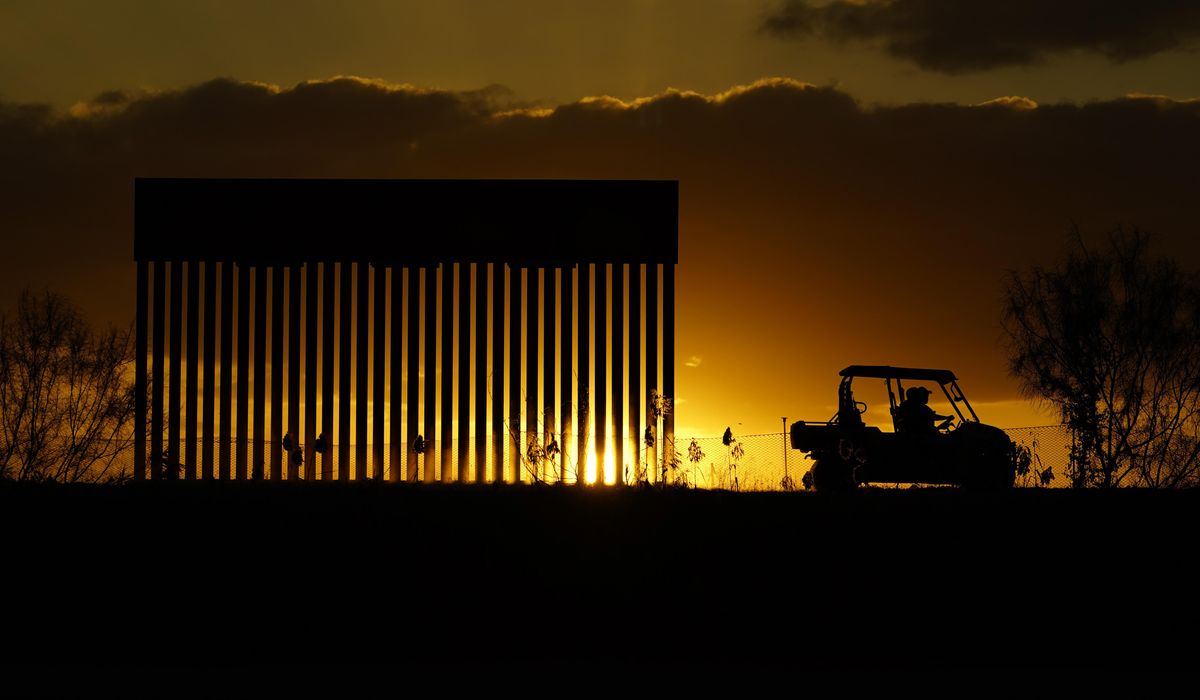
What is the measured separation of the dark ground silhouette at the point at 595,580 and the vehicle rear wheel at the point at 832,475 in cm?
633

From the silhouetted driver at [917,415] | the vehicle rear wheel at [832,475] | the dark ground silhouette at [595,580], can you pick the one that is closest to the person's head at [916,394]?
the silhouetted driver at [917,415]

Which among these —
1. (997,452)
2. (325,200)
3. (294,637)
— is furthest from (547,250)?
(294,637)

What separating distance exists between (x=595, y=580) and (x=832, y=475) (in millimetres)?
9294

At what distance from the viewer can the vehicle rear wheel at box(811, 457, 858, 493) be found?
21.7 meters

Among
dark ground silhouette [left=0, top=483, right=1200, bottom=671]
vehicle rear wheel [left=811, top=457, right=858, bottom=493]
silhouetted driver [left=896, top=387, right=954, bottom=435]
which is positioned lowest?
dark ground silhouette [left=0, top=483, right=1200, bottom=671]

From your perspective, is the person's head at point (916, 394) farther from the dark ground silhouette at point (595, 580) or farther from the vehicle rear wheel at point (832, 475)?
the dark ground silhouette at point (595, 580)

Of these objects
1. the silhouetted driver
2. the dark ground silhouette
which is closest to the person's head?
the silhouetted driver

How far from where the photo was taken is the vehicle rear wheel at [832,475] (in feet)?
71.1

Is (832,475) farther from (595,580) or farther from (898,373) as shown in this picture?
(595,580)

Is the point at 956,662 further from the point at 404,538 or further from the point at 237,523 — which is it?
the point at 237,523

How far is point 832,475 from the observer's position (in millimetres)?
21922

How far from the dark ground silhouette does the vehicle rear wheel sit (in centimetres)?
633

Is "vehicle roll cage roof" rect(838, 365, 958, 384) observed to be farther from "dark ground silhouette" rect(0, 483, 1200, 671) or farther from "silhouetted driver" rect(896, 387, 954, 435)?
"dark ground silhouette" rect(0, 483, 1200, 671)

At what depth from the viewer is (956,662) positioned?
1233 cm
